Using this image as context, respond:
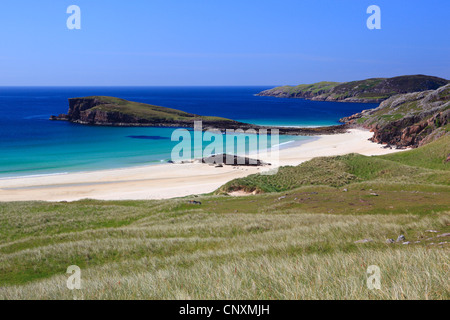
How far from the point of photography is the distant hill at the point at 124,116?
128 meters

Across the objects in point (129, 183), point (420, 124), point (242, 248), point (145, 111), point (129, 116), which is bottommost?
point (129, 183)

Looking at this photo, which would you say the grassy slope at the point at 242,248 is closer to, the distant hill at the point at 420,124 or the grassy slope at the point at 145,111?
the distant hill at the point at 420,124

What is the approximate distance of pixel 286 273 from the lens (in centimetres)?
672

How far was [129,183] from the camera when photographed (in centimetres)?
5012

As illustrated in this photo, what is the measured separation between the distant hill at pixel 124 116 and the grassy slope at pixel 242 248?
318ft

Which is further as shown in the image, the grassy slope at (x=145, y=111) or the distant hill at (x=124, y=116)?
the grassy slope at (x=145, y=111)

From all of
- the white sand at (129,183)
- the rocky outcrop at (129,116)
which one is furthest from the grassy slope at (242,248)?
the rocky outcrop at (129,116)

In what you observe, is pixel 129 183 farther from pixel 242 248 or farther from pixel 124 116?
pixel 124 116

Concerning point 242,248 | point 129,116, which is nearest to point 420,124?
point 242,248

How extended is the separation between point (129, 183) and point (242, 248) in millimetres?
41474

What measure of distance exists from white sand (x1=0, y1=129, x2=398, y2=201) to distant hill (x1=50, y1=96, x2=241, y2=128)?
63.3 m

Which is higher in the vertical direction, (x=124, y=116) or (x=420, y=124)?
(x=124, y=116)

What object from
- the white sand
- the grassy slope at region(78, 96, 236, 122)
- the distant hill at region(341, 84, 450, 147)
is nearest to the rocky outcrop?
the grassy slope at region(78, 96, 236, 122)

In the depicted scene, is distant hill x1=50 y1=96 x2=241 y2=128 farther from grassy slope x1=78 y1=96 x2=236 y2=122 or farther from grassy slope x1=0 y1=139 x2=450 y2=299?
grassy slope x1=0 y1=139 x2=450 y2=299
